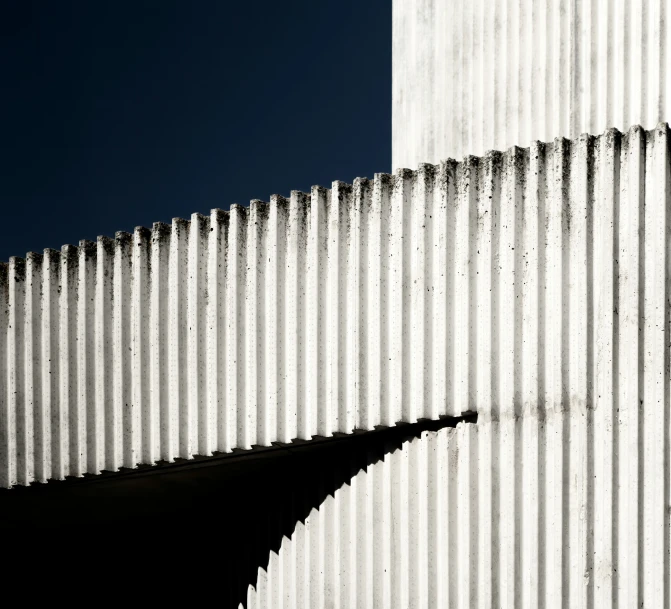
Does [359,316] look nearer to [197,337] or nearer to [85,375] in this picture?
[197,337]

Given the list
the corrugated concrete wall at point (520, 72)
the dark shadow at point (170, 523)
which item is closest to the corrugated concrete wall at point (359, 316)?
the dark shadow at point (170, 523)

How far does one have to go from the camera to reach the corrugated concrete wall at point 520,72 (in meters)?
8.32

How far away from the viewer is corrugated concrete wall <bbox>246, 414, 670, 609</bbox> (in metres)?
5.93

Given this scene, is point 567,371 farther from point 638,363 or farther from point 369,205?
point 369,205

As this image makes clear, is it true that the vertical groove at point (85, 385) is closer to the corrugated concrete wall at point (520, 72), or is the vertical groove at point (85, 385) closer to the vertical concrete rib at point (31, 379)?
the vertical concrete rib at point (31, 379)

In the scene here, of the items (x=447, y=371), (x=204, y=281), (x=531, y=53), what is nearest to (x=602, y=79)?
(x=531, y=53)

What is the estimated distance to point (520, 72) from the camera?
9320 millimetres

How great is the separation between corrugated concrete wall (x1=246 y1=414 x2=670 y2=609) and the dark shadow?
740mm

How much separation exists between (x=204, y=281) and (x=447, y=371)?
7.75 ft

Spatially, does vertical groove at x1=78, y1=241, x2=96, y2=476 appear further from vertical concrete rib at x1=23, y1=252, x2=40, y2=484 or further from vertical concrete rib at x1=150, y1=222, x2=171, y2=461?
vertical concrete rib at x1=150, y1=222, x2=171, y2=461

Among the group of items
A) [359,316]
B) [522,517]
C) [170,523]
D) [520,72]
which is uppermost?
[520,72]

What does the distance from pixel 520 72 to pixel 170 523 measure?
6817 millimetres

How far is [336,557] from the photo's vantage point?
6.72 m

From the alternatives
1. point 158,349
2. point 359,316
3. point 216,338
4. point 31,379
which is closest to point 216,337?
point 216,338
